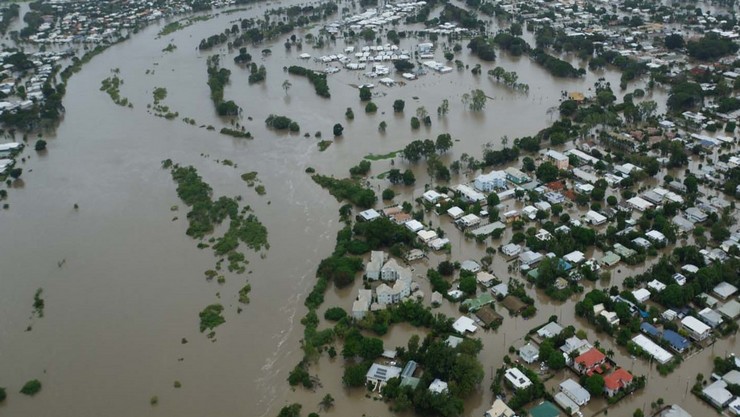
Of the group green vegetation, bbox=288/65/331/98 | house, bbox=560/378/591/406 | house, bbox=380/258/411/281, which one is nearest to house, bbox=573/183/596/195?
house, bbox=380/258/411/281

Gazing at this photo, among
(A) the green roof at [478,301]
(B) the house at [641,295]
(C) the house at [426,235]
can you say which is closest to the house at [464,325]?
(A) the green roof at [478,301]

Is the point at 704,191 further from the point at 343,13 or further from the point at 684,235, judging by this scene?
the point at 343,13

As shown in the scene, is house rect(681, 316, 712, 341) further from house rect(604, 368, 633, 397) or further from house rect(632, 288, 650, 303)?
house rect(604, 368, 633, 397)

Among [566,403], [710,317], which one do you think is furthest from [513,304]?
[710,317]

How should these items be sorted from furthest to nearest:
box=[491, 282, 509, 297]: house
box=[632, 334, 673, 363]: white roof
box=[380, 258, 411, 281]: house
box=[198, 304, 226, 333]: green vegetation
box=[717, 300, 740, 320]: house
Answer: box=[380, 258, 411, 281]: house < box=[491, 282, 509, 297]: house < box=[198, 304, 226, 333]: green vegetation < box=[717, 300, 740, 320]: house < box=[632, 334, 673, 363]: white roof

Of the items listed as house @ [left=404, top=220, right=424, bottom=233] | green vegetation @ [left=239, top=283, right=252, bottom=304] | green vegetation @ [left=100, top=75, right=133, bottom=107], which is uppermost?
house @ [left=404, top=220, right=424, bottom=233]

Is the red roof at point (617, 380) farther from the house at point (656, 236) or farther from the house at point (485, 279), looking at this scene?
the house at point (656, 236)

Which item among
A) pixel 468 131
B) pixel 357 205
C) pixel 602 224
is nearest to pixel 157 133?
pixel 357 205
